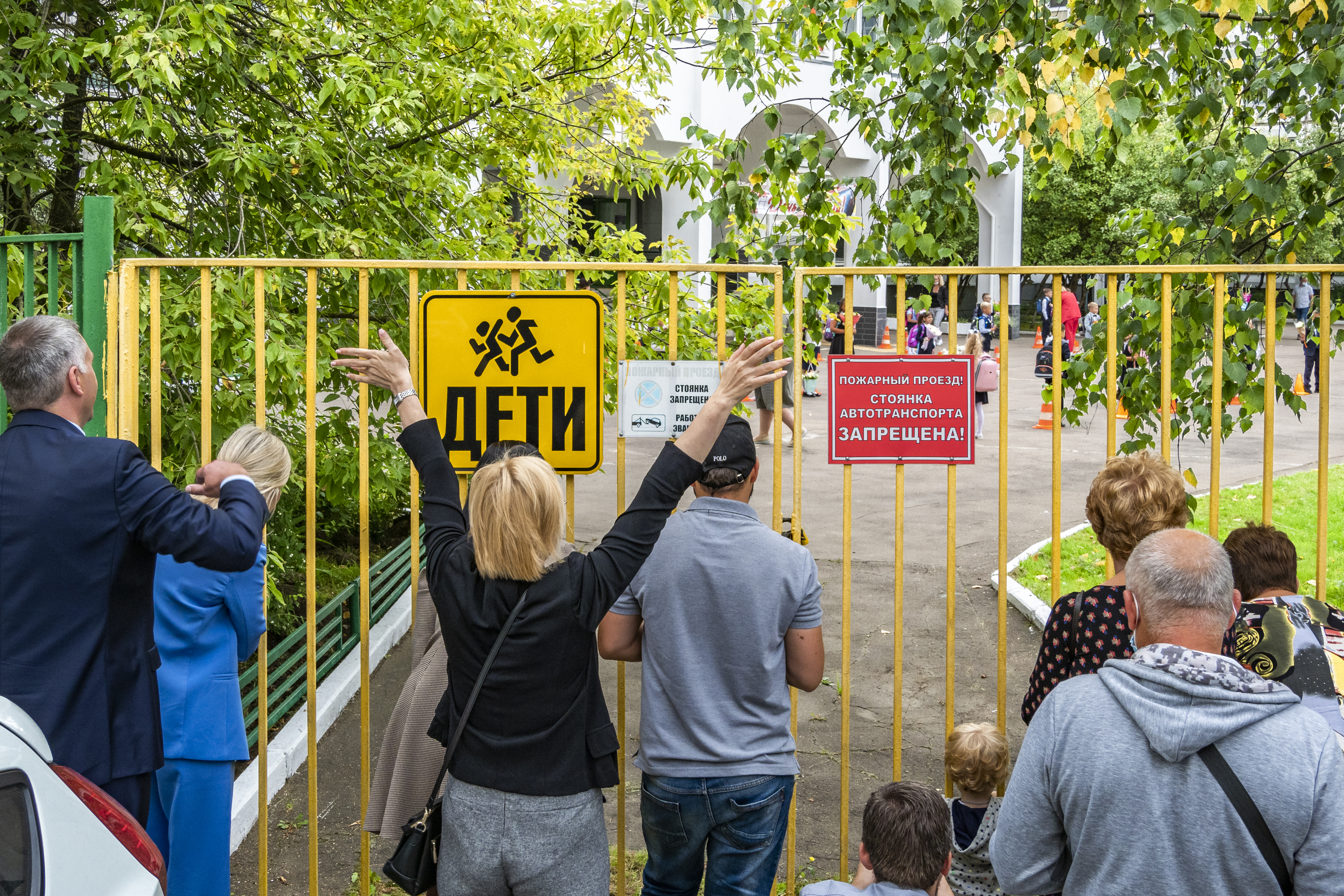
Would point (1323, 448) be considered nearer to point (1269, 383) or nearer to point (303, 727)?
point (1269, 383)

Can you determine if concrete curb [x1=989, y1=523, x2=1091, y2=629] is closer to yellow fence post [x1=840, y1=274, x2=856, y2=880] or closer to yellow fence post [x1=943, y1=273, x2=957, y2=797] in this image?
yellow fence post [x1=943, y1=273, x2=957, y2=797]

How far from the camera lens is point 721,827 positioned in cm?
322

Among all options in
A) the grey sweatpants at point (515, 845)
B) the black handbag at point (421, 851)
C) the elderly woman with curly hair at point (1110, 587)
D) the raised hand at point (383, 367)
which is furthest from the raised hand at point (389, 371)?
the elderly woman with curly hair at point (1110, 587)

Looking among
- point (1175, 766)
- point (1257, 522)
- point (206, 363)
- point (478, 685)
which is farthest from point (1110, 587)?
point (1257, 522)

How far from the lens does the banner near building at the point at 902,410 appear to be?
3816 millimetres

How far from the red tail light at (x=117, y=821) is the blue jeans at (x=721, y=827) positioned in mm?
1314

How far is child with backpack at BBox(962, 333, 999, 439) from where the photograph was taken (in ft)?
29.4

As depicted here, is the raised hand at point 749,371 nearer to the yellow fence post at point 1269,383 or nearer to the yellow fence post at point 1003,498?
the yellow fence post at point 1003,498

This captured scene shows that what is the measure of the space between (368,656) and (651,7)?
4.52 m

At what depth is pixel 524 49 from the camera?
282 inches

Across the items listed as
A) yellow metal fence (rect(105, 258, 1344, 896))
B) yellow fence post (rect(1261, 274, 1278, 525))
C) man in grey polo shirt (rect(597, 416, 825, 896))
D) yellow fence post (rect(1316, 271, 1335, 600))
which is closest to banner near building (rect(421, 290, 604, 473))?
yellow metal fence (rect(105, 258, 1344, 896))

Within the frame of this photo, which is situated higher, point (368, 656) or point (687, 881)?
point (368, 656)

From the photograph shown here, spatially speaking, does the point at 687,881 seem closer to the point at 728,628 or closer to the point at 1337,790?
the point at 728,628

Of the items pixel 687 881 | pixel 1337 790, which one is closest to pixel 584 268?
pixel 687 881
